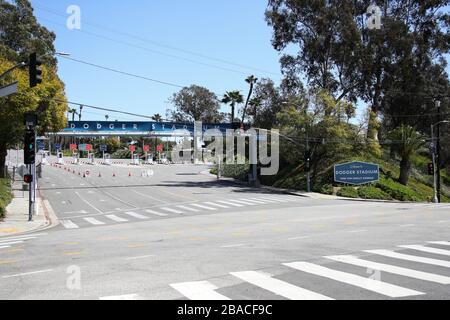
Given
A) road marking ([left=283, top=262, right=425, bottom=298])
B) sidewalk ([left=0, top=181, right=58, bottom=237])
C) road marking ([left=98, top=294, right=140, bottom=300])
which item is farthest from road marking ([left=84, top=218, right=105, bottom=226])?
road marking ([left=98, top=294, right=140, bottom=300])

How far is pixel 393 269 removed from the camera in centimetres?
1091

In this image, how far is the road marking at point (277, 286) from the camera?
8.50 m

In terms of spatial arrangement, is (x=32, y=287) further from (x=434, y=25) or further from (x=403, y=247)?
(x=434, y=25)

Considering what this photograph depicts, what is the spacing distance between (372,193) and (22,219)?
3252 centimetres

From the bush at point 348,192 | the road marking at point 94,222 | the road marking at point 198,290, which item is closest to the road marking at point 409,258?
the road marking at point 198,290

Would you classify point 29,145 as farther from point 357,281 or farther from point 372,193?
point 372,193

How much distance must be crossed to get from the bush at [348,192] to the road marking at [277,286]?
3758cm

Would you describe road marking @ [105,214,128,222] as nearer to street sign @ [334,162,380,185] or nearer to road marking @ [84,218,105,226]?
road marking @ [84,218,105,226]

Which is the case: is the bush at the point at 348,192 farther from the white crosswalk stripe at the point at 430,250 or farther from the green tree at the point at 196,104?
the green tree at the point at 196,104

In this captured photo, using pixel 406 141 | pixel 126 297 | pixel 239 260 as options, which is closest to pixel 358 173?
pixel 406 141

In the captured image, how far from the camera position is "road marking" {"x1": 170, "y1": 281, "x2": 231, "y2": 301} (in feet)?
27.9

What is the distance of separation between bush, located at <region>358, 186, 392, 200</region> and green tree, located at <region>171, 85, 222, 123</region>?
79793 millimetres

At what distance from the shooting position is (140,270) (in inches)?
441
